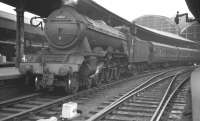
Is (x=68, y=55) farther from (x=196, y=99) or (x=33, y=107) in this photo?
(x=196, y=99)

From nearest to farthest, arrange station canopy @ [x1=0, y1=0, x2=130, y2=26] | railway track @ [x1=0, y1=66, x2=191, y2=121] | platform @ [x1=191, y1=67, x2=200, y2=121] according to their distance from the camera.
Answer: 1. platform @ [x1=191, y1=67, x2=200, y2=121]
2. railway track @ [x1=0, y1=66, x2=191, y2=121]
3. station canopy @ [x1=0, y1=0, x2=130, y2=26]

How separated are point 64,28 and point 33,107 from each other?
344cm

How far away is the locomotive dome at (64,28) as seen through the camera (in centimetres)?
884

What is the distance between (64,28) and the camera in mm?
9023

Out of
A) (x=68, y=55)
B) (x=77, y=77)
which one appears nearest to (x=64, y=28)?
(x=68, y=55)

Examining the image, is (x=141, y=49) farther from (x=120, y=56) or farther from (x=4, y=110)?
(x=4, y=110)

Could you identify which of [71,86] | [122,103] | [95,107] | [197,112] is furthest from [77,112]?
[197,112]

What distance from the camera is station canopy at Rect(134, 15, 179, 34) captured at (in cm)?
6316

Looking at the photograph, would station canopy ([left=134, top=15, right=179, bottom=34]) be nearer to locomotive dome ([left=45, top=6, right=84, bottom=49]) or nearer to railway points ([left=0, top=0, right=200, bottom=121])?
railway points ([left=0, top=0, right=200, bottom=121])

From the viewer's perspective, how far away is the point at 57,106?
6910 mm

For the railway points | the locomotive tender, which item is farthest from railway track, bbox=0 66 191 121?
the locomotive tender

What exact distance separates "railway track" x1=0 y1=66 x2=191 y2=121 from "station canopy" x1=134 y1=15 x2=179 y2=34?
57.4m

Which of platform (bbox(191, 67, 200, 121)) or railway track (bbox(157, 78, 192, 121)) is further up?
platform (bbox(191, 67, 200, 121))

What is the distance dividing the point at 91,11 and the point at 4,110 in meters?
7.93
